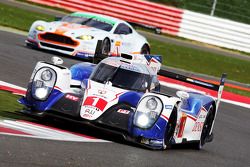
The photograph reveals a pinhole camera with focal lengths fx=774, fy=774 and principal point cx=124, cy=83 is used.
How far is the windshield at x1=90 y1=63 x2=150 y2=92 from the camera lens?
31.8 feet

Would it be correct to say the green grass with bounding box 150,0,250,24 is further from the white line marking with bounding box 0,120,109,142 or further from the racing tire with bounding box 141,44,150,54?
the white line marking with bounding box 0,120,109,142

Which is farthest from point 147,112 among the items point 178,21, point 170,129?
point 178,21

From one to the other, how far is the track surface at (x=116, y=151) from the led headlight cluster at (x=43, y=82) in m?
0.73

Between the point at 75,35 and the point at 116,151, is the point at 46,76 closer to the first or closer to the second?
the point at 116,151

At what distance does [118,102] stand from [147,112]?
0.40 metres

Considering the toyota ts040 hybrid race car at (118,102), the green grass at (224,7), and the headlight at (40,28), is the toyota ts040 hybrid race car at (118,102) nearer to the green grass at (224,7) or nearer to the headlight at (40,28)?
the headlight at (40,28)

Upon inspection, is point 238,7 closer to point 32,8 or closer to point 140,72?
point 32,8

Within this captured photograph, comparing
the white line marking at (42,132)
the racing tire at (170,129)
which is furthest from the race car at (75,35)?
the white line marking at (42,132)

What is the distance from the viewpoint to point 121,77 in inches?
385

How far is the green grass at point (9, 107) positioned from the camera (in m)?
9.29

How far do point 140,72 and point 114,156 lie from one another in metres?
2.43

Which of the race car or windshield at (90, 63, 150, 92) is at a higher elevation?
windshield at (90, 63, 150, 92)

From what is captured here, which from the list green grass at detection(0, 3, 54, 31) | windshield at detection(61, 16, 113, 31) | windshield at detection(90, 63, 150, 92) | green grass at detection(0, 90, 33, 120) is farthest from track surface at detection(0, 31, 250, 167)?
green grass at detection(0, 3, 54, 31)

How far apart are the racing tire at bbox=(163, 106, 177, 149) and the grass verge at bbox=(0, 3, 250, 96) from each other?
524 inches
